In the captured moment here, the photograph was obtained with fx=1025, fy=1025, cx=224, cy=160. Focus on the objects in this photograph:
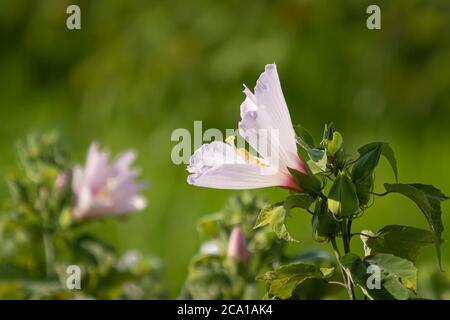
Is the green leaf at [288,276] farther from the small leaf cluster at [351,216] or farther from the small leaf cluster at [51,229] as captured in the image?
the small leaf cluster at [51,229]

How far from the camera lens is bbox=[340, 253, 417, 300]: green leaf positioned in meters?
0.98

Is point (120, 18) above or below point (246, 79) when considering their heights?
above

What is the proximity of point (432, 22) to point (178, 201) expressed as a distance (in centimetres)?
105

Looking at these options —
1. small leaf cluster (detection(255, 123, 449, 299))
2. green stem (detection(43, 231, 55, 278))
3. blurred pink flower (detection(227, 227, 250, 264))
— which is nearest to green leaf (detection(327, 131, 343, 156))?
small leaf cluster (detection(255, 123, 449, 299))

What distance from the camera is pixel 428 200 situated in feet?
3.35

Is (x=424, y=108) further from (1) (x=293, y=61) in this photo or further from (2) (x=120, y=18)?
(2) (x=120, y=18)

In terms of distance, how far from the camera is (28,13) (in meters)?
4.17

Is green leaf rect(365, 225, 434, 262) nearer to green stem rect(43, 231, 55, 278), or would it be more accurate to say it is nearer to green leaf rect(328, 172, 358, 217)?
green leaf rect(328, 172, 358, 217)

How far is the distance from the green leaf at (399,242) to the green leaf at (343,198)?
0.25 feet

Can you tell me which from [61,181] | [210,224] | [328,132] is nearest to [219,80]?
[61,181]

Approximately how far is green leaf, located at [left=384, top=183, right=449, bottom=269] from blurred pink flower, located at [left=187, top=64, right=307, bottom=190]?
10cm
